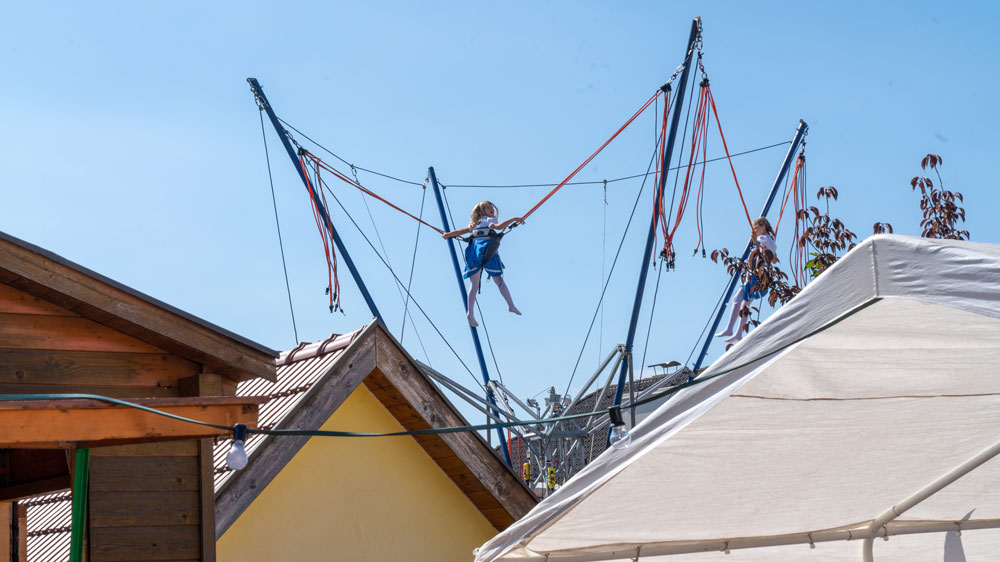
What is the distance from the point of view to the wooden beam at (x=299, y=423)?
5.93m

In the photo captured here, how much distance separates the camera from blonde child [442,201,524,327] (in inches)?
397

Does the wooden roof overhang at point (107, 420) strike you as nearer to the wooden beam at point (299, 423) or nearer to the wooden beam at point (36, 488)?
the wooden beam at point (36, 488)

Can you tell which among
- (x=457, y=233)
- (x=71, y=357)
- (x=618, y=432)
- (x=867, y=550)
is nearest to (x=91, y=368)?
(x=71, y=357)

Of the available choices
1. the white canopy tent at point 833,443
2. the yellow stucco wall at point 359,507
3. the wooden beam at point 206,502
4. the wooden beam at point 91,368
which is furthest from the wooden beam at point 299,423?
the white canopy tent at point 833,443

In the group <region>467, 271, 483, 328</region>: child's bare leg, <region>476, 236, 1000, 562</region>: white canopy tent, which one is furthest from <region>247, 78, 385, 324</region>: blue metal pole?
<region>476, 236, 1000, 562</region>: white canopy tent

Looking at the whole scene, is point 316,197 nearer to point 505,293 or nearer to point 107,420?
point 505,293

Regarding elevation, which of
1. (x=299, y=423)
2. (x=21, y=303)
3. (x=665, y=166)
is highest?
(x=665, y=166)

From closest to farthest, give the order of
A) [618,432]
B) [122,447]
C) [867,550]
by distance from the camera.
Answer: [618,432] → [867,550] → [122,447]

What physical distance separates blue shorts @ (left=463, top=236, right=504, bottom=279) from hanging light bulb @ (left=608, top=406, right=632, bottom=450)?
697cm

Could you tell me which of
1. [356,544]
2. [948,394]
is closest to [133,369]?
[356,544]

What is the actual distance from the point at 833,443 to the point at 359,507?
393 centimetres

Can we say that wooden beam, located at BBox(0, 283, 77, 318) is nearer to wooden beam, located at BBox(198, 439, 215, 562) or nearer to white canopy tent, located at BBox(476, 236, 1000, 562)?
wooden beam, located at BBox(198, 439, 215, 562)

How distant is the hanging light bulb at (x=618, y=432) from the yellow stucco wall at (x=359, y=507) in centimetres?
377

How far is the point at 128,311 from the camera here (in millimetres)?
4742
